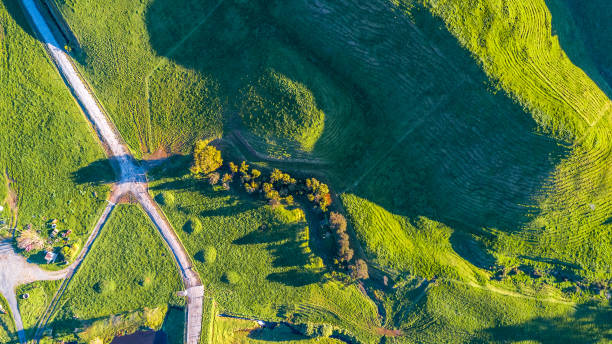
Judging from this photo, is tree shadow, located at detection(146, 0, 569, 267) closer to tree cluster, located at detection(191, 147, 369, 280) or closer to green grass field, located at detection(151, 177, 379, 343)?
tree cluster, located at detection(191, 147, 369, 280)

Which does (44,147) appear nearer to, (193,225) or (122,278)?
(122,278)

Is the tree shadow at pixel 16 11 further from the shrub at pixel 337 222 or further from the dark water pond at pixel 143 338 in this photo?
the shrub at pixel 337 222

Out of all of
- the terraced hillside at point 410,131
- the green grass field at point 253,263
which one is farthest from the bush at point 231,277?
the terraced hillside at point 410,131

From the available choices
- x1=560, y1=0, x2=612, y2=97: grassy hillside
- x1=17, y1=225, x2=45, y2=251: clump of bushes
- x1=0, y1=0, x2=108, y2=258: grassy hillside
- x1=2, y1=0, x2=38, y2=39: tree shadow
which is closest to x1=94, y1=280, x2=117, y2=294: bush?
x1=0, y1=0, x2=108, y2=258: grassy hillside

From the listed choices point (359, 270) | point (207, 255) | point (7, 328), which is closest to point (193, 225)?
point (207, 255)

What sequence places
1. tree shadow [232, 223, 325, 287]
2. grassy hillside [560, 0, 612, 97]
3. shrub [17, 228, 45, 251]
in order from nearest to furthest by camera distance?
grassy hillside [560, 0, 612, 97] < shrub [17, 228, 45, 251] < tree shadow [232, 223, 325, 287]

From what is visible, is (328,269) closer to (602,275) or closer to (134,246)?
(134,246)
